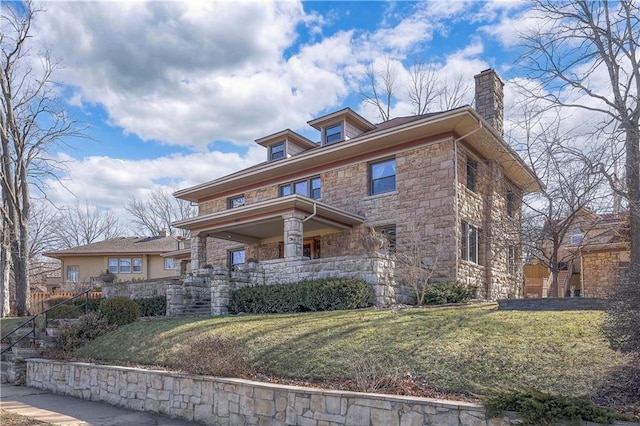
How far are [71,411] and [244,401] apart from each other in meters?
3.52

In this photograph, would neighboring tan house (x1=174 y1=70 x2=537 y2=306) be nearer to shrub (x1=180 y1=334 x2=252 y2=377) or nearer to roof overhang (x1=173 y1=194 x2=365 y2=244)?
roof overhang (x1=173 y1=194 x2=365 y2=244)

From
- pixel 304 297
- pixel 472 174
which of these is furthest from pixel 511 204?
pixel 304 297

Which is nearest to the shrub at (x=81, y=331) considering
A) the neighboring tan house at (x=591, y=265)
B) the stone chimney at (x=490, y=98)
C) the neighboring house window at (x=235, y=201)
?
the neighboring house window at (x=235, y=201)

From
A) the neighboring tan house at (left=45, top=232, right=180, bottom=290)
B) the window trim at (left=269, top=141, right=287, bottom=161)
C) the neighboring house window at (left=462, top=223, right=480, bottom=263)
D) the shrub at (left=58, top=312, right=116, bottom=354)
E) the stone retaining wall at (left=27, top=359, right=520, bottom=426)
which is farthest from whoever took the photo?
the neighboring tan house at (left=45, top=232, right=180, bottom=290)

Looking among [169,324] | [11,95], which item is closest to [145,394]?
[169,324]

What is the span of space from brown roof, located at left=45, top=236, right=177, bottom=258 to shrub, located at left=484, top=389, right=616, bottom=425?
3021 cm

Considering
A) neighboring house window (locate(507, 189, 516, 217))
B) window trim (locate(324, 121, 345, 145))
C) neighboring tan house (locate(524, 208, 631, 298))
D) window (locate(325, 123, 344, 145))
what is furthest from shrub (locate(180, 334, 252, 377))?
neighboring house window (locate(507, 189, 516, 217))

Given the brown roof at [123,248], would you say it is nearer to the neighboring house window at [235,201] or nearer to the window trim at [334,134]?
the neighboring house window at [235,201]

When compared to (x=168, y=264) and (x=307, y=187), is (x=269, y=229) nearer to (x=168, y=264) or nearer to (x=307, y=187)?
(x=307, y=187)

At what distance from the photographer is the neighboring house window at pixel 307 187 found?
1814cm

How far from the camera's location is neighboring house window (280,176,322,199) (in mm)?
18141

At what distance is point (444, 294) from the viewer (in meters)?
12.6

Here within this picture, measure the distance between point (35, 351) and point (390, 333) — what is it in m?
8.66

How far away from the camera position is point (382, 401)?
509cm
